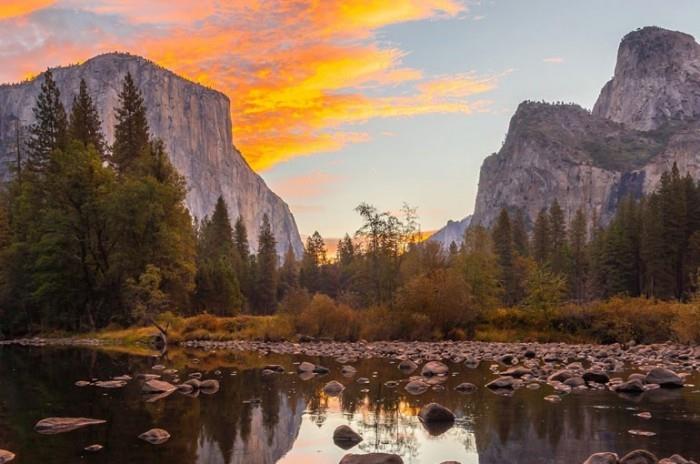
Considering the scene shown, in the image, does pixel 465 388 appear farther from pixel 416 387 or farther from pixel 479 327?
pixel 479 327

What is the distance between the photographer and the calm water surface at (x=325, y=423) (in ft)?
30.8

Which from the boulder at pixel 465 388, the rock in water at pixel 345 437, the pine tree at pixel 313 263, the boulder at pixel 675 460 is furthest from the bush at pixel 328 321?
the pine tree at pixel 313 263

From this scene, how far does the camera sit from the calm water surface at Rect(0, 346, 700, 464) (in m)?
9.38

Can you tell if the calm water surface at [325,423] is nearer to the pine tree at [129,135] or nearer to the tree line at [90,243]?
the tree line at [90,243]

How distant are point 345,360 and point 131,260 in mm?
25113

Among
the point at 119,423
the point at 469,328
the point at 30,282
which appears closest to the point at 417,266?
the point at 469,328

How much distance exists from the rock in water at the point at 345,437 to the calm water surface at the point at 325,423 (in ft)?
0.47

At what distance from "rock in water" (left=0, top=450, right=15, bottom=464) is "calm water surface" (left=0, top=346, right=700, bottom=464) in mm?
216

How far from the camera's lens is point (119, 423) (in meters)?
11.5

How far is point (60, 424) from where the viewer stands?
438 inches

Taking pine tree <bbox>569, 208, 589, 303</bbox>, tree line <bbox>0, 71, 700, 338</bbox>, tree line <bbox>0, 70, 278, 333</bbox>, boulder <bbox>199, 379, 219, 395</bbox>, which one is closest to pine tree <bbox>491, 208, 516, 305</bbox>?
pine tree <bbox>569, 208, 589, 303</bbox>

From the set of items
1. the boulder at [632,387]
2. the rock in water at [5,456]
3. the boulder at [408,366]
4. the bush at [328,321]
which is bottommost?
the boulder at [408,366]

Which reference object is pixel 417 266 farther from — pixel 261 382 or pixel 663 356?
pixel 261 382

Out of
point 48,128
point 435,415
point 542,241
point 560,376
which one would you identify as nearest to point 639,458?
point 435,415
